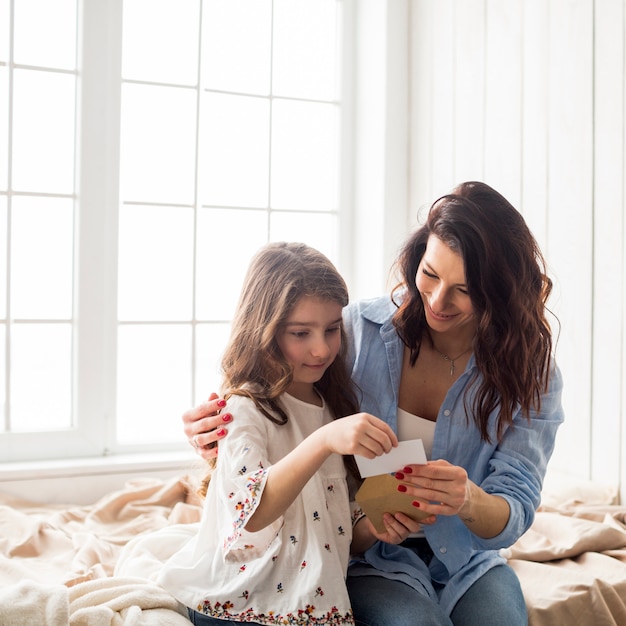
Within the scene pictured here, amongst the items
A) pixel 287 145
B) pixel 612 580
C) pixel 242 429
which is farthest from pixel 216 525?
pixel 287 145

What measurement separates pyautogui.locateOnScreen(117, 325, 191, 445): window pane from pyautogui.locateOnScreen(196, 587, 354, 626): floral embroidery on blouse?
5.55 ft

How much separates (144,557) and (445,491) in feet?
2.75

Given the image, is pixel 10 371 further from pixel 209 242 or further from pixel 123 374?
pixel 209 242

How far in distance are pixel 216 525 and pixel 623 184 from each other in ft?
4.86

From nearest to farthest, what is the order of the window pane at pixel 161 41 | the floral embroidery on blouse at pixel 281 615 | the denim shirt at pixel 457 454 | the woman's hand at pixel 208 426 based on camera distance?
the floral embroidery on blouse at pixel 281 615 → the woman's hand at pixel 208 426 → the denim shirt at pixel 457 454 → the window pane at pixel 161 41

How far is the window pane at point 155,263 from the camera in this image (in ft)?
9.96

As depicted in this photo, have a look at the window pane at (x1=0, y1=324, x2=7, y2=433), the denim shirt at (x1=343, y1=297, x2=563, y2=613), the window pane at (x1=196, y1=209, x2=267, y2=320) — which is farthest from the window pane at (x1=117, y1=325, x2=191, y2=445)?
the denim shirt at (x1=343, y1=297, x2=563, y2=613)

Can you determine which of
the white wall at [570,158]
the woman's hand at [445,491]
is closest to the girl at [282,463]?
the woman's hand at [445,491]

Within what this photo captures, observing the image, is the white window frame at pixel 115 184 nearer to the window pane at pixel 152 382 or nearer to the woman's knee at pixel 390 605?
the window pane at pixel 152 382

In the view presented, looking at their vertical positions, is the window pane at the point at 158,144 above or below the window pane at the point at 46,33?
below

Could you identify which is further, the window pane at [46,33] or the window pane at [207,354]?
the window pane at [207,354]

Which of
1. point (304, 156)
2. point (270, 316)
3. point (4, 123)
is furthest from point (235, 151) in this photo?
point (270, 316)

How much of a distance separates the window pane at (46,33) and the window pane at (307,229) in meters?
1.02

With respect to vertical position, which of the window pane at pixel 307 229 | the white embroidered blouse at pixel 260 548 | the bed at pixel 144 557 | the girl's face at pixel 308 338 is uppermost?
the window pane at pixel 307 229
